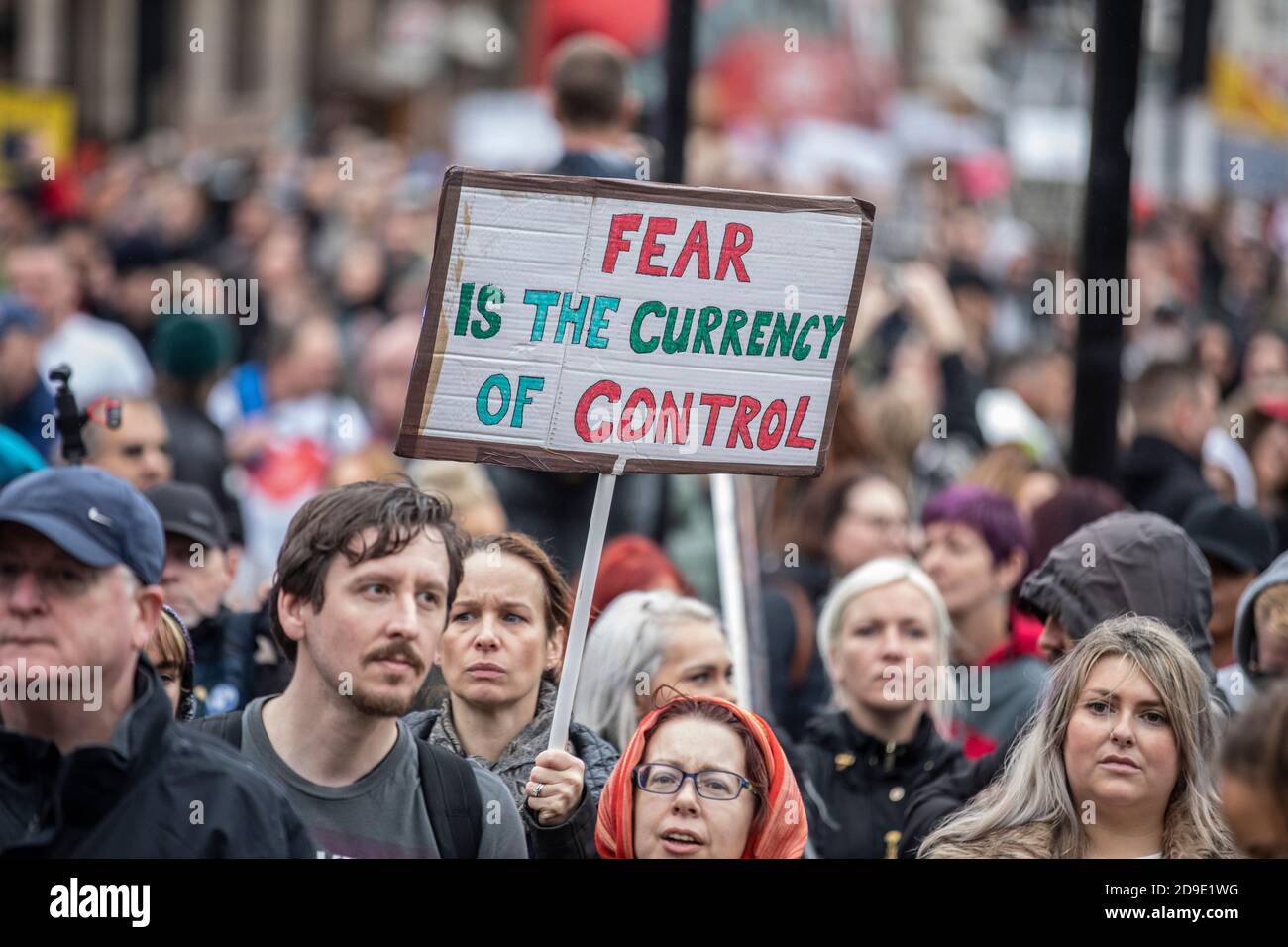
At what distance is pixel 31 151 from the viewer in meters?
16.8

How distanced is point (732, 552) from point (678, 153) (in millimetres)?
1423

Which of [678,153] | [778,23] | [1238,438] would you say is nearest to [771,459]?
[678,153]

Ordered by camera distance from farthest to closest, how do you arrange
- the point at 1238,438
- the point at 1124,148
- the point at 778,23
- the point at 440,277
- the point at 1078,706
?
the point at 778,23 < the point at 1238,438 < the point at 1124,148 < the point at 1078,706 < the point at 440,277

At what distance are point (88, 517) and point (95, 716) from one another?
298 mm

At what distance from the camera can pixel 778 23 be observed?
24.4m

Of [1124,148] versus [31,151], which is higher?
[31,151]

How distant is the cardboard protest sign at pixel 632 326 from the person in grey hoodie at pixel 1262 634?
1.13m

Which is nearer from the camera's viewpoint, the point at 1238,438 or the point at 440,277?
the point at 440,277

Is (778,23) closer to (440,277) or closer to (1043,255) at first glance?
(1043,255)

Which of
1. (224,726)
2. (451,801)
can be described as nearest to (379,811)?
(451,801)
